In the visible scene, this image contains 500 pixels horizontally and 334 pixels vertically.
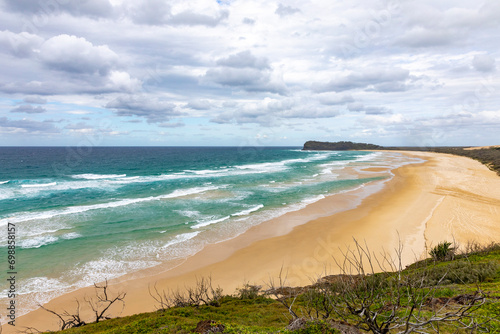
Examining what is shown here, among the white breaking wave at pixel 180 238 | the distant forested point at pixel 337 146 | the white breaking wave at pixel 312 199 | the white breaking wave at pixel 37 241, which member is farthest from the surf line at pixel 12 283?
the distant forested point at pixel 337 146

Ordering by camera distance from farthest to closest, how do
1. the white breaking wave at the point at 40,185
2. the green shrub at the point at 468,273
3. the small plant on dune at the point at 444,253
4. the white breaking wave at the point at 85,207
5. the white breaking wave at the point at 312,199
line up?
the white breaking wave at the point at 40,185, the white breaking wave at the point at 312,199, the white breaking wave at the point at 85,207, the small plant on dune at the point at 444,253, the green shrub at the point at 468,273

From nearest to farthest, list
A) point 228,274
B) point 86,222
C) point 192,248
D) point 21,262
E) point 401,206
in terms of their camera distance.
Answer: point 228,274, point 21,262, point 192,248, point 86,222, point 401,206

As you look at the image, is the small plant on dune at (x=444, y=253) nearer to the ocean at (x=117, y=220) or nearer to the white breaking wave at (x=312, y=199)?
the ocean at (x=117, y=220)

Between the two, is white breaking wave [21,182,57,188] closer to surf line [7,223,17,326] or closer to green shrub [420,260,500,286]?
surf line [7,223,17,326]

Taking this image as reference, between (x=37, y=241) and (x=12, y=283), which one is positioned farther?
(x=37, y=241)

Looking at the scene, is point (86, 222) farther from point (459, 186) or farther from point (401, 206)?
point (459, 186)

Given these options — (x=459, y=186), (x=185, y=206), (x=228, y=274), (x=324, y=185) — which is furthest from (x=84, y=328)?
(x=459, y=186)

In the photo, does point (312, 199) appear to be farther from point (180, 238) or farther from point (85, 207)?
point (85, 207)

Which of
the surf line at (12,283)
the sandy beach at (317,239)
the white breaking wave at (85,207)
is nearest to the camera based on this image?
the surf line at (12,283)

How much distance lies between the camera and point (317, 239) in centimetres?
1789

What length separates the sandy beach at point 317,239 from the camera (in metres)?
12.6

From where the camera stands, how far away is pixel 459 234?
17328mm

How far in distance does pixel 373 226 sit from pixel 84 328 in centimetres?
1880

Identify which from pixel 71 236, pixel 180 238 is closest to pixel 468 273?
pixel 180 238
